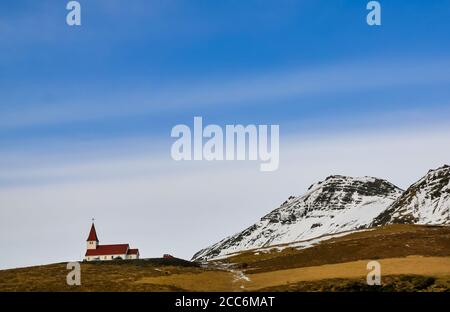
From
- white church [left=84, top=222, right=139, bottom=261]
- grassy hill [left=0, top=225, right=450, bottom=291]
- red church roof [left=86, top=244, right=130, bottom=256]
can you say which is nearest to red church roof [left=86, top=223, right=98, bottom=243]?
white church [left=84, top=222, right=139, bottom=261]

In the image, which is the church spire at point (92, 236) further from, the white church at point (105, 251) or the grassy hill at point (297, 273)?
the grassy hill at point (297, 273)

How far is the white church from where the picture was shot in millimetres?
180125

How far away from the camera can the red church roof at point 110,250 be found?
180 m

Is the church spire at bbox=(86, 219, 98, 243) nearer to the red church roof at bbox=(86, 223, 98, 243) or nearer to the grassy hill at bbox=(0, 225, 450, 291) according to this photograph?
the red church roof at bbox=(86, 223, 98, 243)

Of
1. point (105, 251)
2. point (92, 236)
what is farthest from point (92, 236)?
point (105, 251)

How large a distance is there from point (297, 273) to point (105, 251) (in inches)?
3843

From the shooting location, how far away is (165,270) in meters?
109

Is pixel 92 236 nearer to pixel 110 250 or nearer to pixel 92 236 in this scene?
pixel 92 236

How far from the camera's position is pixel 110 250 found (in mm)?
181500

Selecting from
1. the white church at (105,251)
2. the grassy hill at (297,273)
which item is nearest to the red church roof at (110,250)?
the white church at (105,251)
